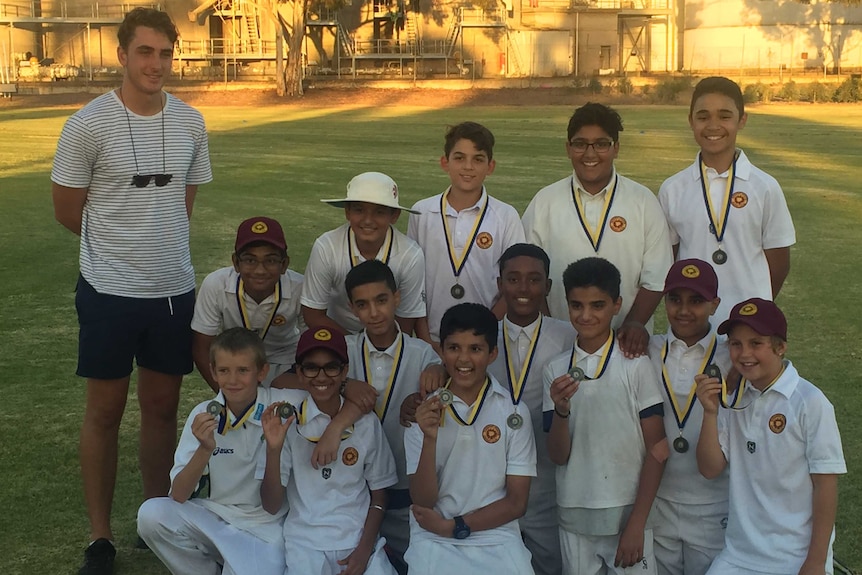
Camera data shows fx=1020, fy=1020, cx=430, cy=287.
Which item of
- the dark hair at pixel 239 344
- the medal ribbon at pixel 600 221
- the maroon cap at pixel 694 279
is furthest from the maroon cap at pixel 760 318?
the dark hair at pixel 239 344

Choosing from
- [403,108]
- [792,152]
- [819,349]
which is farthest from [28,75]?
[819,349]

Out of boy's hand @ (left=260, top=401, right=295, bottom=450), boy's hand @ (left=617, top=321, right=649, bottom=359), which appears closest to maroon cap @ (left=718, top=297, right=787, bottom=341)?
boy's hand @ (left=617, top=321, right=649, bottom=359)

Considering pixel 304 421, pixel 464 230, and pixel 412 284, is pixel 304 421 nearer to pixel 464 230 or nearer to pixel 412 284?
pixel 412 284

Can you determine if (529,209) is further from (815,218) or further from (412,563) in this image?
(815,218)

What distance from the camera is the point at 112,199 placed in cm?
476

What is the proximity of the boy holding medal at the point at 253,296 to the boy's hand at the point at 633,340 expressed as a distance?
1512 millimetres

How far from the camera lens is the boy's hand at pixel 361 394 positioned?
14.5 feet

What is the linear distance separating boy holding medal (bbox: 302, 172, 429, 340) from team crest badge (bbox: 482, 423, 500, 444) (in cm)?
91

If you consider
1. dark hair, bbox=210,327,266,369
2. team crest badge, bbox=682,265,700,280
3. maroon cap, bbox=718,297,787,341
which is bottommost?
dark hair, bbox=210,327,266,369

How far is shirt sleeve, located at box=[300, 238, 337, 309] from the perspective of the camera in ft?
16.1

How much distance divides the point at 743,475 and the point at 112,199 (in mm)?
3043

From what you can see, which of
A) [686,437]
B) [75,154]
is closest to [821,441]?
[686,437]

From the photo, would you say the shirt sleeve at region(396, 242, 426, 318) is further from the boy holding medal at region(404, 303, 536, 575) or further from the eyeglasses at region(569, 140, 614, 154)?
the eyeglasses at region(569, 140, 614, 154)

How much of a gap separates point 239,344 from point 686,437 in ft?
6.38
